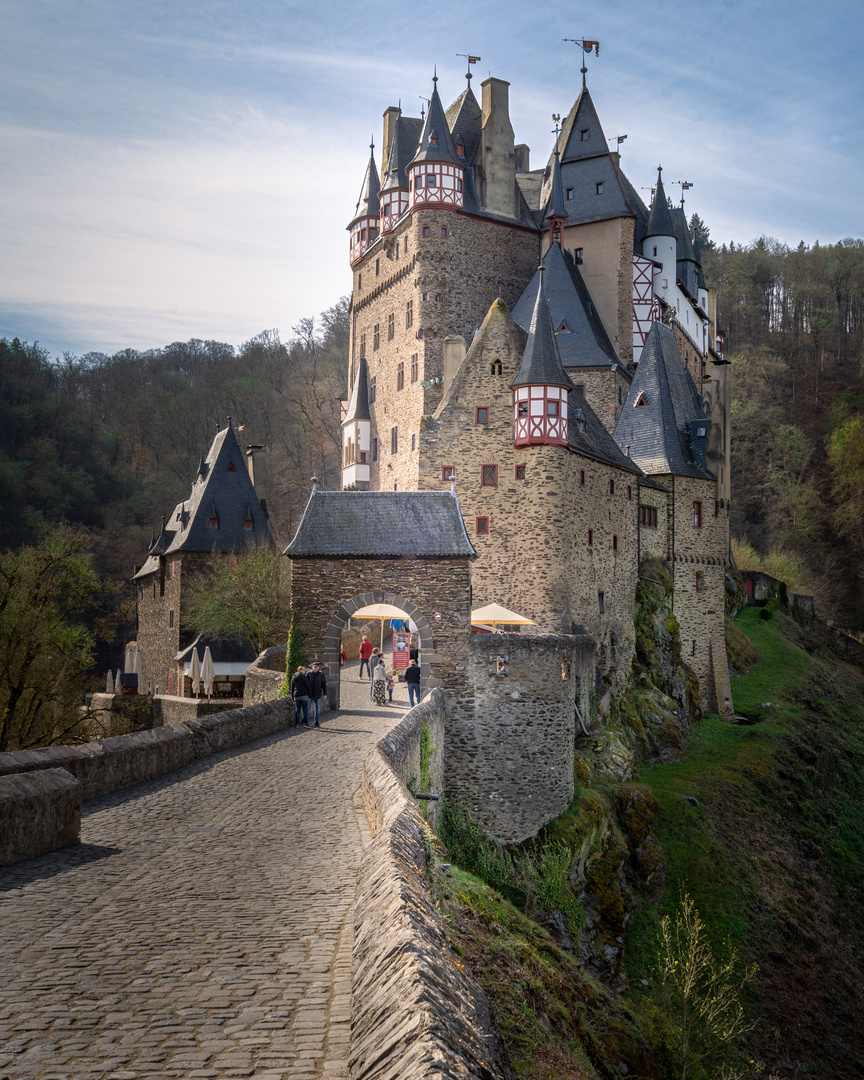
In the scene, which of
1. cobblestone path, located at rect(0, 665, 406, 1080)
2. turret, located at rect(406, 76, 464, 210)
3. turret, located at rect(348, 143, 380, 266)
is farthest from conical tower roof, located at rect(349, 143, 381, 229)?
cobblestone path, located at rect(0, 665, 406, 1080)

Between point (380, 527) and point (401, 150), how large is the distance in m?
31.6

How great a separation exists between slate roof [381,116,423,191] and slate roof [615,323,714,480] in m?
14.4

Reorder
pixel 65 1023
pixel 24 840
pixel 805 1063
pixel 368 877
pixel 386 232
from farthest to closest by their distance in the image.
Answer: pixel 386 232 → pixel 805 1063 → pixel 24 840 → pixel 368 877 → pixel 65 1023

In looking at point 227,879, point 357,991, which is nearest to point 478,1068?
point 357,991

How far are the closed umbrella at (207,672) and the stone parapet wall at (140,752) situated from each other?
15754mm

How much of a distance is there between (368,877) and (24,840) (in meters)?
3.23

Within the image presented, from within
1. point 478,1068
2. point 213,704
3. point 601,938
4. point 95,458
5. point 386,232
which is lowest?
point 601,938

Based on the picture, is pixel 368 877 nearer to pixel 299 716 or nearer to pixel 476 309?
pixel 299 716

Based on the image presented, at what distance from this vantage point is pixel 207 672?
32.2 meters

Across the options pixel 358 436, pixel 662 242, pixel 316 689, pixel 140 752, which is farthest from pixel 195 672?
pixel 662 242

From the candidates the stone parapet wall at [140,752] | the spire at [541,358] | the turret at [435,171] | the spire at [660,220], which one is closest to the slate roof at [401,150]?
the turret at [435,171]

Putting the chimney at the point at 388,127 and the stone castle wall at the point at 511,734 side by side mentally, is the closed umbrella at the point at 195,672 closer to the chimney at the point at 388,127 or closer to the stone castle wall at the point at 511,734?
the stone castle wall at the point at 511,734

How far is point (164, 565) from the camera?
41562mm

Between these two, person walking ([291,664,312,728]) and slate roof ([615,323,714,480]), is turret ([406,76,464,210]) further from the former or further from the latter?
person walking ([291,664,312,728])
